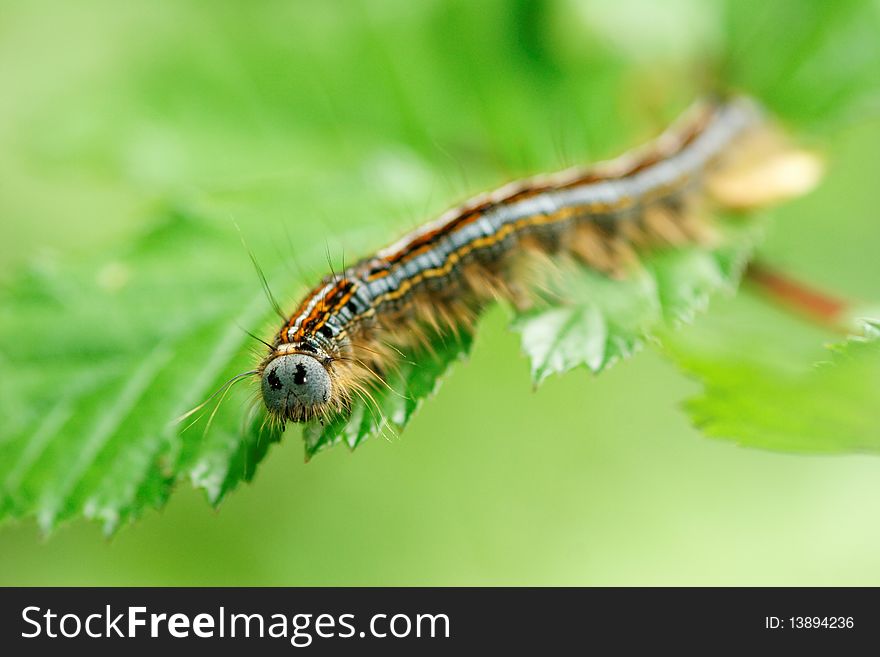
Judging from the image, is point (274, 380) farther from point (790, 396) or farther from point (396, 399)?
point (790, 396)

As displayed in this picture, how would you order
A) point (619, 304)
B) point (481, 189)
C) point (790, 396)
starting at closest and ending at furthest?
point (790, 396), point (619, 304), point (481, 189)

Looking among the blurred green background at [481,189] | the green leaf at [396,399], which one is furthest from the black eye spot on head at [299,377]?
the blurred green background at [481,189]

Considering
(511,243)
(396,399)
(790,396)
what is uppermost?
(511,243)

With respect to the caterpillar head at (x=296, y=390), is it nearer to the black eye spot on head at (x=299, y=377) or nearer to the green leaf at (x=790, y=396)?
the black eye spot on head at (x=299, y=377)

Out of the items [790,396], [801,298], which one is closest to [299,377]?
[790,396]

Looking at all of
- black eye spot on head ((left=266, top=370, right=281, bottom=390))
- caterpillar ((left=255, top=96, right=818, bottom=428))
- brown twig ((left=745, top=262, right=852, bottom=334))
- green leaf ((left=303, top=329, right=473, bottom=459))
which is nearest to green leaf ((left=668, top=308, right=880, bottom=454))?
brown twig ((left=745, top=262, right=852, bottom=334))

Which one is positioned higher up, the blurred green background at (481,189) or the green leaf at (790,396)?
the blurred green background at (481,189)
